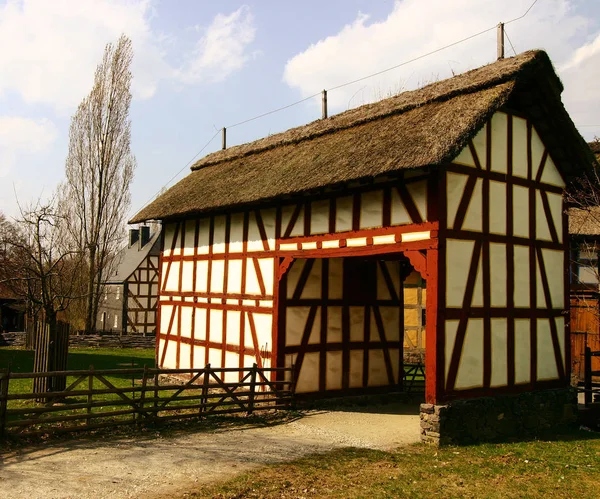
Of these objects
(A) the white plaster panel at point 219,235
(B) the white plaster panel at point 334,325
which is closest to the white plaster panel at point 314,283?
(B) the white plaster panel at point 334,325

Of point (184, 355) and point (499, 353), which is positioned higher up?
point (499, 353)

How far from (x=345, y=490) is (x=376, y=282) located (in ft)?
27.2

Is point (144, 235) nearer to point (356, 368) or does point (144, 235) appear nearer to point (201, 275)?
point (201, 275)

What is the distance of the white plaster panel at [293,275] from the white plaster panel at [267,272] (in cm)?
47

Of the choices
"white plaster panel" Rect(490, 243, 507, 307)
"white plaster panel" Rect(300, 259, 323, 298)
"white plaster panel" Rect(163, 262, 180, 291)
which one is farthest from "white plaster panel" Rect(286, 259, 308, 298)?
"white plaster panel" Rect(163, 262, 180, 291)

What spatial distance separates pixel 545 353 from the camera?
12711 millimetres

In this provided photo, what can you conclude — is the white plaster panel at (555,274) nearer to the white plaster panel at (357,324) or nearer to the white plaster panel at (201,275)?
the white plaster panel at (357,324)

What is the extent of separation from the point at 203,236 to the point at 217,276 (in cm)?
153

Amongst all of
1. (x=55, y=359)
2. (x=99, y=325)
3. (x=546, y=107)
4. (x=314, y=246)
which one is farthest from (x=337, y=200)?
(x=99, y=325)

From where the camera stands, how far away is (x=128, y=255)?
41625 millimetres

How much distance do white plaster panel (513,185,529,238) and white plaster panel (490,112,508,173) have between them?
2.15ft

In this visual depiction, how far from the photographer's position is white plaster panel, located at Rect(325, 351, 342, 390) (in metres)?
14.4

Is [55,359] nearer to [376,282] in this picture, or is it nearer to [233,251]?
[233,251]

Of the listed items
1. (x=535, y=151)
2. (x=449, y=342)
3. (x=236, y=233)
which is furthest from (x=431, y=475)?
(x=236, y=233)
